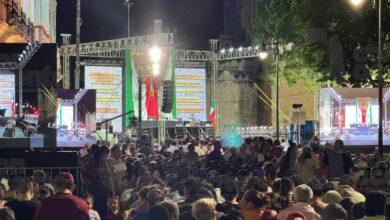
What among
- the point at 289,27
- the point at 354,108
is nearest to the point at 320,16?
the point at 289,27

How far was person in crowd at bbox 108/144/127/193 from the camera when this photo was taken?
1441cm

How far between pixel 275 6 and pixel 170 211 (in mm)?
33538

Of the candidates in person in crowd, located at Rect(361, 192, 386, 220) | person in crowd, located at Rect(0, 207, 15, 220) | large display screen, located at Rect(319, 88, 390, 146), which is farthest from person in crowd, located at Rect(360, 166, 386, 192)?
large display screen, located at Rect(319, 88, 390, 146)

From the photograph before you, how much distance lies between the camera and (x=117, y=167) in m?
14.6

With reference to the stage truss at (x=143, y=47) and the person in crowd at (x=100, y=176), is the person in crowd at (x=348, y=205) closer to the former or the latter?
the person in crowd at (x=100, y=176)

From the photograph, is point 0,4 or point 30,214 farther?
point 0,4

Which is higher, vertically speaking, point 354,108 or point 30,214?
point 354,108

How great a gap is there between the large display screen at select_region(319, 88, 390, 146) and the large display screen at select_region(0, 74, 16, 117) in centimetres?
1039

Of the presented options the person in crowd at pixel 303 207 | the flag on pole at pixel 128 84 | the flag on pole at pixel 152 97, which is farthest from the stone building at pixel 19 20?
the person in crowd at pixel 303 207

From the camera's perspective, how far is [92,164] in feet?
45.6

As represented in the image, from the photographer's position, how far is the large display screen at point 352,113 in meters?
25.0

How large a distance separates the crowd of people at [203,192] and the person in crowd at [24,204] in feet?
0.04

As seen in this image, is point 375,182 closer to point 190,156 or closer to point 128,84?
point 190,156

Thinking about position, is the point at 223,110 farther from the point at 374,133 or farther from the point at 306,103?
the point at 374,133
